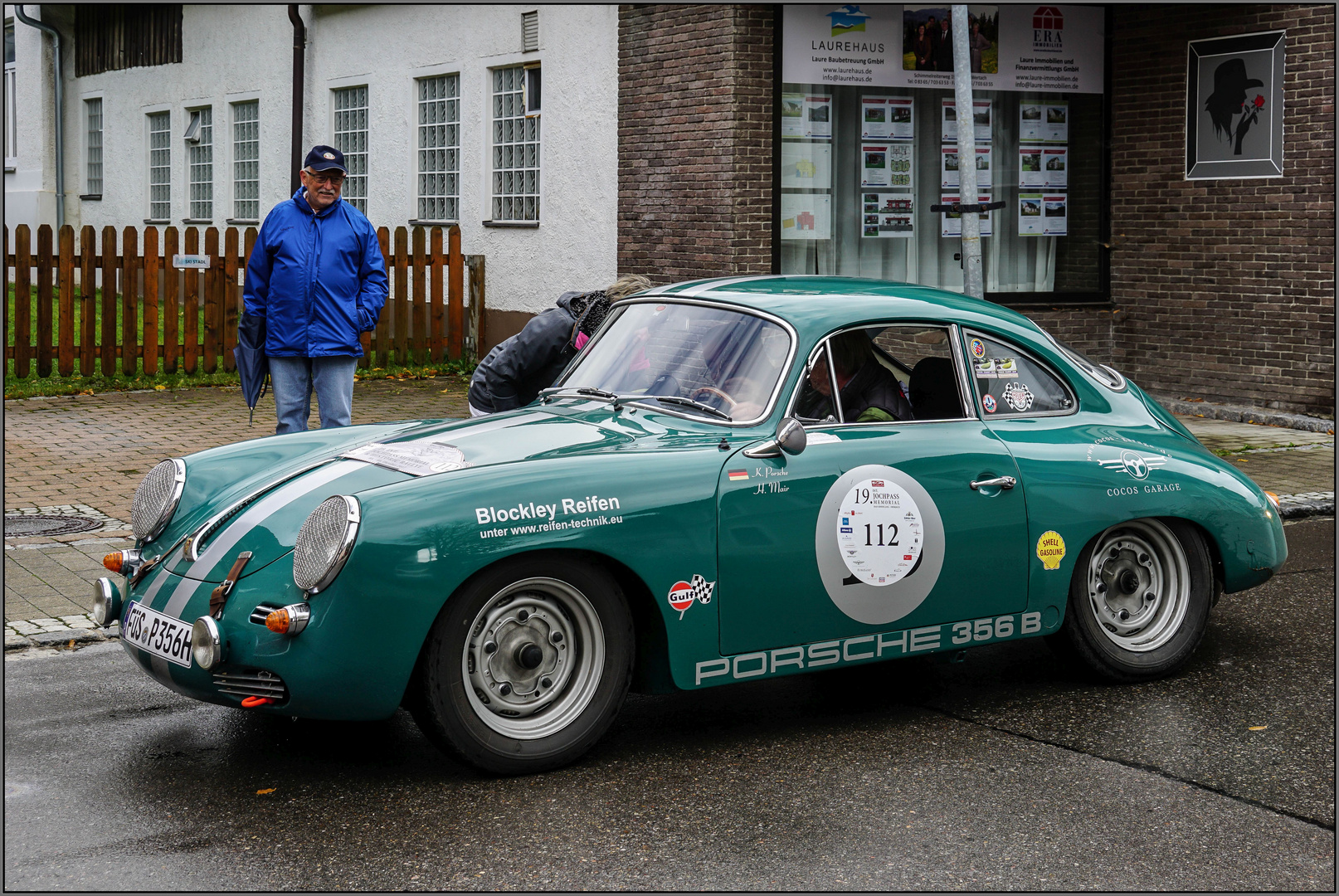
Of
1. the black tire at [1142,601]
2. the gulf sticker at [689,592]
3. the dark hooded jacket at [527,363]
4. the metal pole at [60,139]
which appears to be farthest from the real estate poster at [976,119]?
the metal pole at [60,139]

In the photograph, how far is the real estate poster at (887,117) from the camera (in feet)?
45.7

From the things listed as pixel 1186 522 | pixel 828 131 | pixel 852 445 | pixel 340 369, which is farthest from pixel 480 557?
pixel 828 131

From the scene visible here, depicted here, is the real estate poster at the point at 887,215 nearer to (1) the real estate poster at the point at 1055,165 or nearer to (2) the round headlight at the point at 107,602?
(1) the real estate poster at the point at 1055,165

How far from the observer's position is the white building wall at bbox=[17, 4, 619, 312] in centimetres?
1499

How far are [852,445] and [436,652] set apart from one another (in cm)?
160

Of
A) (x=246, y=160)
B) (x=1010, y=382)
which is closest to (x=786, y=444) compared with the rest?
(x=1010, y=382)

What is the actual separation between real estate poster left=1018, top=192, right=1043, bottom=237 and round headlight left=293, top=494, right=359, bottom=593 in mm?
11678

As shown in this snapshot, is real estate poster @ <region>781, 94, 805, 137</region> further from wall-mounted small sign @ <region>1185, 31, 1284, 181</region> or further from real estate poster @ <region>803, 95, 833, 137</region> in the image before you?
wall-mounted small sign @ <region>1185, 31, 1284, 181</region>

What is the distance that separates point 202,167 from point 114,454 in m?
14.1

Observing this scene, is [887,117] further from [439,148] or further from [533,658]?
[533,658]

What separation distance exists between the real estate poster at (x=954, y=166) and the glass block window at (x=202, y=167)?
1291 centimetres

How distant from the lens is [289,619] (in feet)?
13.7

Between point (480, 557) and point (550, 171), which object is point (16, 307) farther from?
point (480, 557)

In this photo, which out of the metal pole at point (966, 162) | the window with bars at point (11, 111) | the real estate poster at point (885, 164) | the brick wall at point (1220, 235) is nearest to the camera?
the metal pole at point (966, 162)
